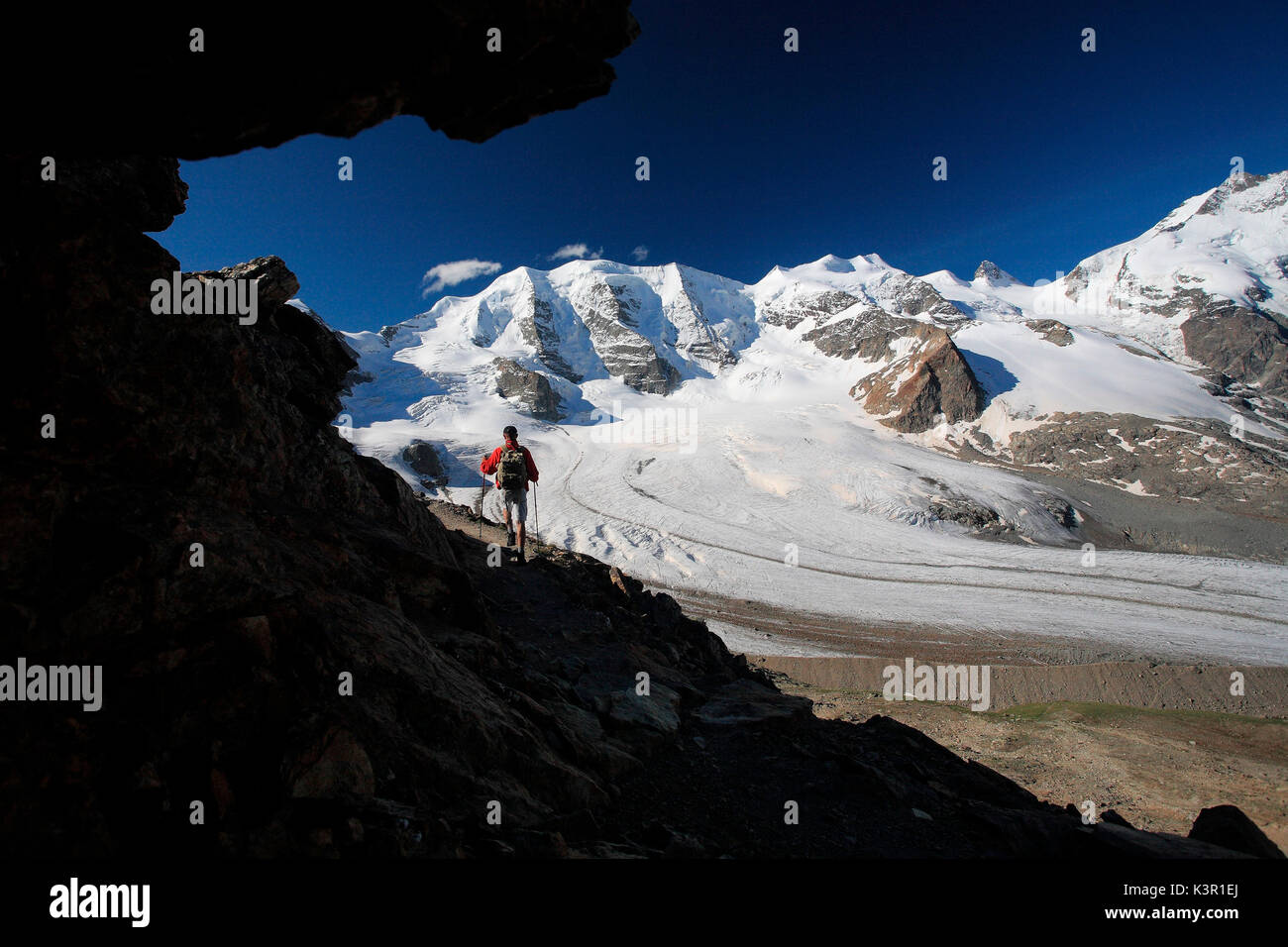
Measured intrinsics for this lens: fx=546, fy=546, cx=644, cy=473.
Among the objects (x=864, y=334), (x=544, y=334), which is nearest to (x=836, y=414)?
(x=864, y=334)

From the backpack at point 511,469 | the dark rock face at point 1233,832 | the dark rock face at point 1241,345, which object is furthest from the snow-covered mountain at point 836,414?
the dark rock face at point 1233,832

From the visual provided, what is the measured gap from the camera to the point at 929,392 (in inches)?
3593

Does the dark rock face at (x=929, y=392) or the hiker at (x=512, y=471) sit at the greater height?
the dark rock face at (x=929, y=392)

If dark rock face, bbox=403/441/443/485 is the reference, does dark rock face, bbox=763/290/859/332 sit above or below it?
above

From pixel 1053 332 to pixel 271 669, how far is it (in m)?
153

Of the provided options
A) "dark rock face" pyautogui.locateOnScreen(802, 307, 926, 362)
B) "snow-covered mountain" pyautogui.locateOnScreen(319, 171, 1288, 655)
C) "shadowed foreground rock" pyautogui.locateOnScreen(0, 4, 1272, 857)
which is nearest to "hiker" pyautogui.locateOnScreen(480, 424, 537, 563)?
"shadowed foreground rock" pyautogui.locateOnScreen(0, 4, 1272, 857)

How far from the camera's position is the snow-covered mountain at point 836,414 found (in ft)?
157

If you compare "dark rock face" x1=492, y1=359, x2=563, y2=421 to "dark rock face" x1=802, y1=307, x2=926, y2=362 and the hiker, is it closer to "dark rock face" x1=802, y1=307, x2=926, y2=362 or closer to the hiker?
"dark rock face" x1=802, y1=307, x2=926, y2=362

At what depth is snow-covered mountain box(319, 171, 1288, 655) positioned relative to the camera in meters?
47.9

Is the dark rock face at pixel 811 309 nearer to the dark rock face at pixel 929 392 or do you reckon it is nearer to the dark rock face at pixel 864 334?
the dark rock face at pixel 864 334

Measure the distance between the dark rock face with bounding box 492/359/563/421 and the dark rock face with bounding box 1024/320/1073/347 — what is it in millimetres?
107108

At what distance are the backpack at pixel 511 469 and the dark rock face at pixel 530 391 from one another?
8942cm

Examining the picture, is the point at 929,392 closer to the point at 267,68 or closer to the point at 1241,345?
the point at 1241,345
